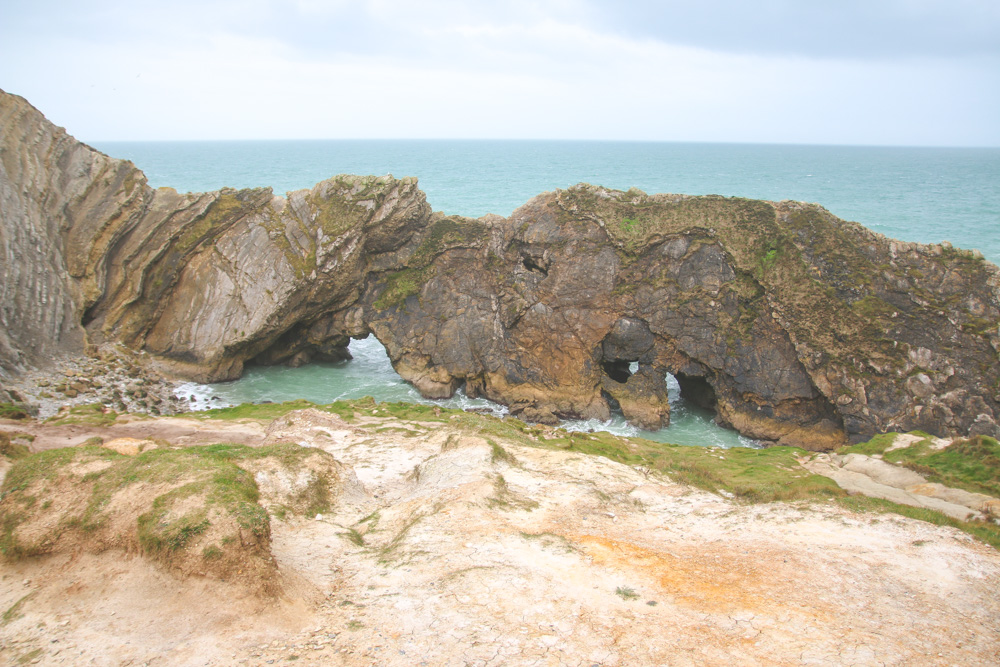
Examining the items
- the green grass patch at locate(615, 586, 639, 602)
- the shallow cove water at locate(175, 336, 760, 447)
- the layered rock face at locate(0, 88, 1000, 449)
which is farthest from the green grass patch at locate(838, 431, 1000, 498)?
the green grass patch at locate(615, 586, 639, 602)

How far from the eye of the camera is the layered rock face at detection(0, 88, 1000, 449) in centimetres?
2836

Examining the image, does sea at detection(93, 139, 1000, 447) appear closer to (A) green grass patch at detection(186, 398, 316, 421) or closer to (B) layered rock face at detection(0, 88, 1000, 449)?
(B) layered rock face at detection(0, 88, 1000, 449)

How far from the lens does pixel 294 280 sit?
112 ft

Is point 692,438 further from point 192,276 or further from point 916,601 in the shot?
point 192,276

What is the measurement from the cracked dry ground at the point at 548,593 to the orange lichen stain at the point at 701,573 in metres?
0.05

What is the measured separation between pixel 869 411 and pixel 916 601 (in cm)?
1896

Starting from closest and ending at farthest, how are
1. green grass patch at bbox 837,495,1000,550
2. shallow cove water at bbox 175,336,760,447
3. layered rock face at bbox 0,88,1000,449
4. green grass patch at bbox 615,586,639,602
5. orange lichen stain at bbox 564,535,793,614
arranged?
orange lichen stain at bbox 564,535,793,614
green grass patch at bbox 615,586,639,602
green grass patch at bbox 837,495,1000,550
layered rock face at bbox 0,88,1000,449
shallow cove water at bbox 175,336,760,447

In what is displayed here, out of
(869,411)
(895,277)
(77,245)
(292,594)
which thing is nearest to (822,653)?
(292,594)

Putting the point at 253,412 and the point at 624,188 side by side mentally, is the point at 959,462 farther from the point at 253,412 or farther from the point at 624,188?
the point at 624,188

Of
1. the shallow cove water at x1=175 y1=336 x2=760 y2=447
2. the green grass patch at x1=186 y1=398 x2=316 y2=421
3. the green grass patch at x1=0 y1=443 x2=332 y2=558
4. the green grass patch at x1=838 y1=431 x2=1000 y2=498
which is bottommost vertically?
the shallow cove water at x1=175 y1=336 x2=760 y2=447

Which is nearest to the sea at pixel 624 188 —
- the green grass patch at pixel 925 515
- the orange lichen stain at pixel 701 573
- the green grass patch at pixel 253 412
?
the green grass patch at pixel 253 412

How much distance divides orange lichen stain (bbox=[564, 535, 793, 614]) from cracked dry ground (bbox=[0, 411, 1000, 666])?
48mm

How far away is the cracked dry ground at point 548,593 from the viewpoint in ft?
33.4

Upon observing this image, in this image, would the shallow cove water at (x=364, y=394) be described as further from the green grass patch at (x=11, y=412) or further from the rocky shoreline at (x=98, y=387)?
the green grass patch at (x=11, y=412)
